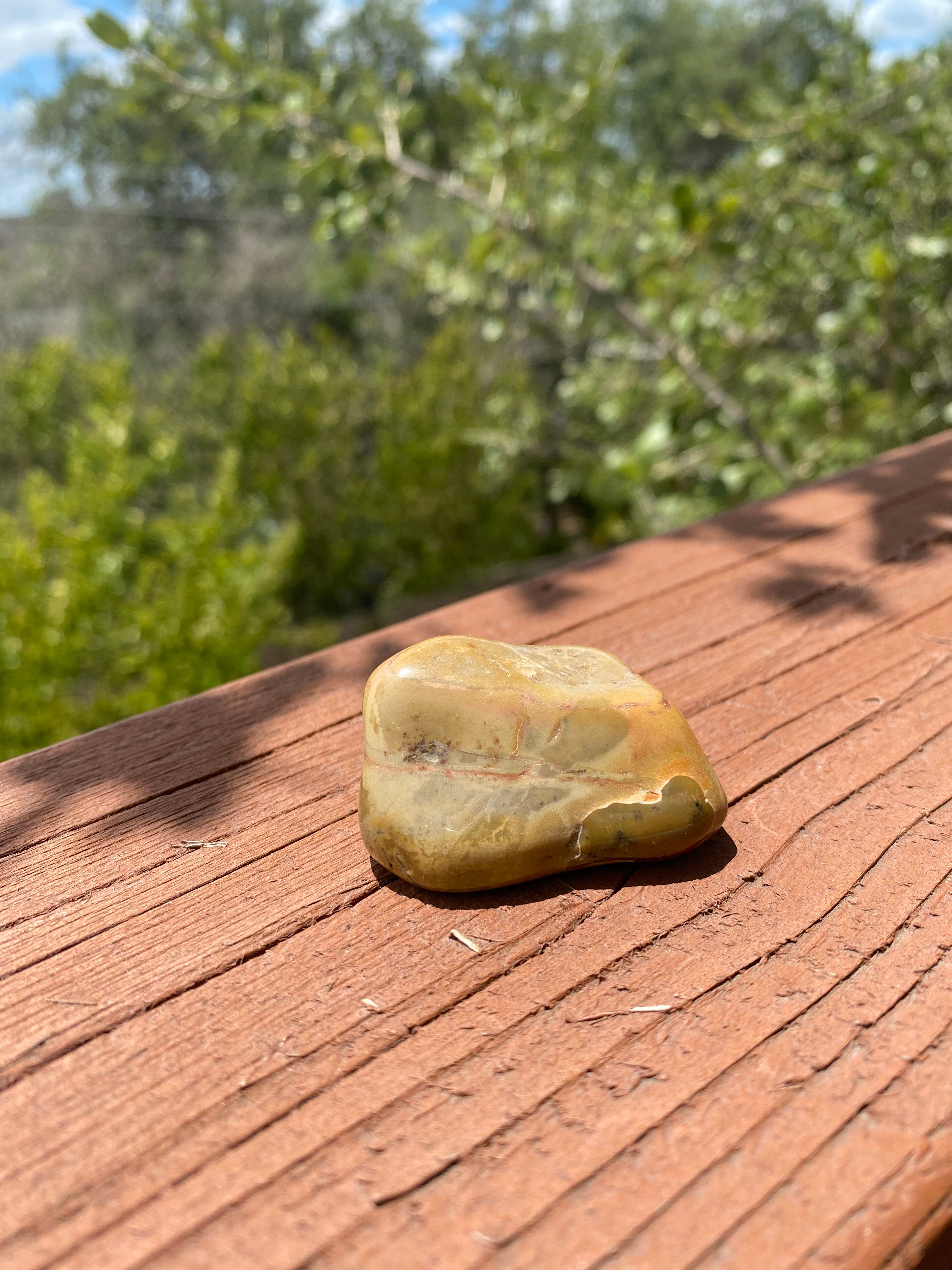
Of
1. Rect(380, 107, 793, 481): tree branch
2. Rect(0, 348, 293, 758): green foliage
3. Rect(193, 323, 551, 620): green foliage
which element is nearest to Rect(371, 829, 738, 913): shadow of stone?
Rect(380, 107, 793, 481): tree branch

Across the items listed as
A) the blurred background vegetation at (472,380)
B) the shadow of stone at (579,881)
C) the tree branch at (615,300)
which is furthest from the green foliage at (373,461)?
the shadow of stone at (579,881)

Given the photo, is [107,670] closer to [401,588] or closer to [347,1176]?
[401,588]

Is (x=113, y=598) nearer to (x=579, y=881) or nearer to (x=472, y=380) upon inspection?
(x=579, y=881)

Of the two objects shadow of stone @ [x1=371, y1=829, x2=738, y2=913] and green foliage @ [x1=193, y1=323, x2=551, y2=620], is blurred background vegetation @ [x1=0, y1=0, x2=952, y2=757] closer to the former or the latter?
green foliage @ [x1=193, y1=323, x2=551, y2=620]

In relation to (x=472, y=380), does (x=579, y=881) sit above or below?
below

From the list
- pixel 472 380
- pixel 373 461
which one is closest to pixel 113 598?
pixel 373 461

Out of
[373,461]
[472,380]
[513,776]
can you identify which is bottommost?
[513,776]
